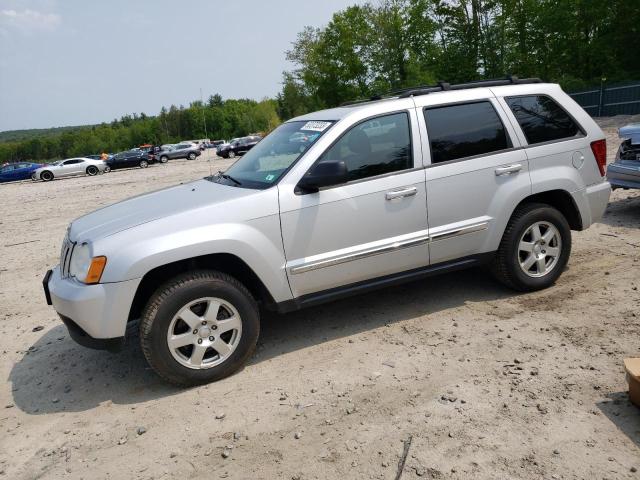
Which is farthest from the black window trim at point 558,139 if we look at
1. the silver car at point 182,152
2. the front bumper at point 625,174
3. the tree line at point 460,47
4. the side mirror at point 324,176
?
the silver car at point 182,152

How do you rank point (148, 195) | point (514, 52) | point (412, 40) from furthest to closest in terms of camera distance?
point (412, 40), point (514, 52), point (148, 195)

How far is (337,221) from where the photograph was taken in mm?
4078

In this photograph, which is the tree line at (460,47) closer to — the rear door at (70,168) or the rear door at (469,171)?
the rear door at (70,168)

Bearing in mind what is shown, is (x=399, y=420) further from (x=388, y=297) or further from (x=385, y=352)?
(x=388, y=297)

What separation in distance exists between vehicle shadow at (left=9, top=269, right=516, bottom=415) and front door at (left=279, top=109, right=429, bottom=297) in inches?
23.3

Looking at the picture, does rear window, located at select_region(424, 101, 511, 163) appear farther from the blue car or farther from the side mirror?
the blue car

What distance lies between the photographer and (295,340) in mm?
4500

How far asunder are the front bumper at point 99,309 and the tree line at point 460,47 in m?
36.3

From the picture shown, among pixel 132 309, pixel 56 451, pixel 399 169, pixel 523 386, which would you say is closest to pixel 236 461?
pixel 56 451

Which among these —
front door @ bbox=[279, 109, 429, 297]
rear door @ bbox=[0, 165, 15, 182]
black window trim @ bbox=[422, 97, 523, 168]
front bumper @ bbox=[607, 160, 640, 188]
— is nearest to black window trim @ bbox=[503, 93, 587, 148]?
black window trim @ bbox=[422, 97, 523, 168]

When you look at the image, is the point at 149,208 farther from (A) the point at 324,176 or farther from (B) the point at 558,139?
(B) the point at 558,139

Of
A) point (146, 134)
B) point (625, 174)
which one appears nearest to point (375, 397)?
point (625, 174)

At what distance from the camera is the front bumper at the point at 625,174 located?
677 centimetres

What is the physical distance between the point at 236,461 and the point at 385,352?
4.97 feet
